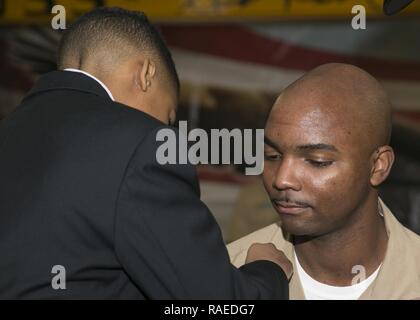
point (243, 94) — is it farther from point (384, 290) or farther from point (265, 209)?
point (384, 290)

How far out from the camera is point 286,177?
156 centimetres

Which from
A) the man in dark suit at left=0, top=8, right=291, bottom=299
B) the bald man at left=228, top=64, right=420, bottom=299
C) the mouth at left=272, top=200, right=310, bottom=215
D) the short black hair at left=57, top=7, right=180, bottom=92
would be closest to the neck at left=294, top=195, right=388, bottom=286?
the bald man at left=228, top=64, right=420, bottom=299

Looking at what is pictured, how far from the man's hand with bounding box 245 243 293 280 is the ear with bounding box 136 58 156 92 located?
0.50 meters

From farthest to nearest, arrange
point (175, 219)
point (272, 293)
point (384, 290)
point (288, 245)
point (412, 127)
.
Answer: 1. point (412, 127)
2. point (288, 245)
3. point (384, 290)
4. point (272, 293)
5. point (175, 219)

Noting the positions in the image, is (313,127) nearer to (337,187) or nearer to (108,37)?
(337,187)

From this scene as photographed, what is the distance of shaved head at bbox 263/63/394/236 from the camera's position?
1560mm

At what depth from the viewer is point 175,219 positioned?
4.36 ft

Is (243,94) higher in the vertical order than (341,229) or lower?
Answer: higher

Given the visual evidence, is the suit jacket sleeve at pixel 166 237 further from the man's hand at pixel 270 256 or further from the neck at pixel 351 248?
the neck at pixel 351 248

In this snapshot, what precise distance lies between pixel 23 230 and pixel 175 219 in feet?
0.99

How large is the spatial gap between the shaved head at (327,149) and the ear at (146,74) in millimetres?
324

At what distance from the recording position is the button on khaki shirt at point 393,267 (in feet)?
5.41
